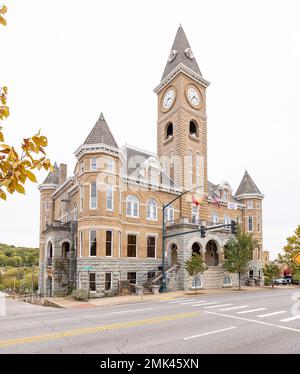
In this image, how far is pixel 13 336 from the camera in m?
11.2

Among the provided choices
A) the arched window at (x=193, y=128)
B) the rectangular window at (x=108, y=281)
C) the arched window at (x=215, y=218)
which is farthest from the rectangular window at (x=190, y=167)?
the rectangular window at (x=108, y=281)

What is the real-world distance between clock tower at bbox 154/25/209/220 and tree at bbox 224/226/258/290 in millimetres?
4953

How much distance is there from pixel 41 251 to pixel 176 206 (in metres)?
19.2

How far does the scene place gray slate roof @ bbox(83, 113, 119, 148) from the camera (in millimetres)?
30391

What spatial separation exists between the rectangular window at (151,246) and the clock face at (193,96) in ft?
59.2

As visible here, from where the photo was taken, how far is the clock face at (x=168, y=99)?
41.5 m

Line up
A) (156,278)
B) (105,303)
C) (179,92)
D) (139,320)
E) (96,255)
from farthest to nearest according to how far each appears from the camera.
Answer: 1. (179,92)
2. (156,278)
3. (96,255)
4. (105,303)
5. (139,320)

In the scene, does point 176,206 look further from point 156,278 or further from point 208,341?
point 208,341

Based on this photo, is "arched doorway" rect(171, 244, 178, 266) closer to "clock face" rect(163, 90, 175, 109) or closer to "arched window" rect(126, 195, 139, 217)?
"arched window" rect(126, 195, 139, 217)

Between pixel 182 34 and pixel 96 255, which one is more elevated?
pixel 182 34

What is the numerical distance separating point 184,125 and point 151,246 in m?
15.1

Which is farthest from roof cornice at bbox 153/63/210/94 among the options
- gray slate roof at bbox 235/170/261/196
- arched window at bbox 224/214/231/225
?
arched window at bbox 224/214/231/225

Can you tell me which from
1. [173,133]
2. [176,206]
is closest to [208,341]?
[176,206]

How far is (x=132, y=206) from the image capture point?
33.6m
